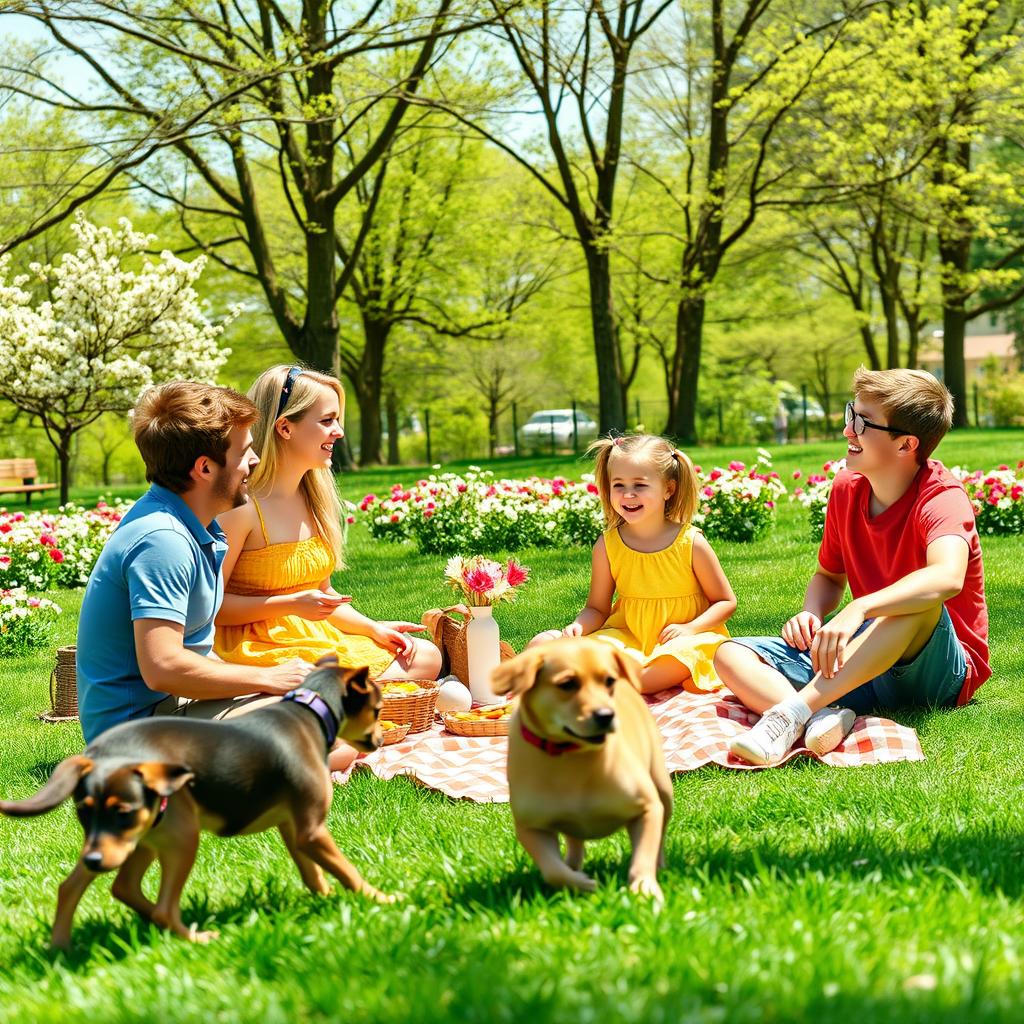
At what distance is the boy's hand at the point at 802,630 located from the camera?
5113 millimetres

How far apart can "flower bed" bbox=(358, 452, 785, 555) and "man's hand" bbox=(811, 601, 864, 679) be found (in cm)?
612

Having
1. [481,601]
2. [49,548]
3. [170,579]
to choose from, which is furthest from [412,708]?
[49,548]

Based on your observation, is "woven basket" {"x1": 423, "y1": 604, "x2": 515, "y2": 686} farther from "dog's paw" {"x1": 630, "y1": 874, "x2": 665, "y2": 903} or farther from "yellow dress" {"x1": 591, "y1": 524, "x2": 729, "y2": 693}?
"dog's paw" {"x1": 630, "y1": 874, "x2": 665, "y2": 903}

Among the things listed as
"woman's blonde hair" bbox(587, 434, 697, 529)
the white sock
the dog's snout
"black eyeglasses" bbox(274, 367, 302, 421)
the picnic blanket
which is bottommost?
the picnic blanket

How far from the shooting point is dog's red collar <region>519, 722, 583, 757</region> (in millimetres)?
2916

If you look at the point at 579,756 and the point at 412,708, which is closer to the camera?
the point at 579,756

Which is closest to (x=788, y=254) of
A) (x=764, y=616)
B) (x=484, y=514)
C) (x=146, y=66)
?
(x=146, y=66)

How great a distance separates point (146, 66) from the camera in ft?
65.0

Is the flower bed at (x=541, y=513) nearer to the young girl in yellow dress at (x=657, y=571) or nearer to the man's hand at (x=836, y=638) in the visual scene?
the young girl in yellow dress at (x=657, y=571)

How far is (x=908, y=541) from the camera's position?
5168 millimetres

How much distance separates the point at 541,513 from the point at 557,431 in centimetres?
3208

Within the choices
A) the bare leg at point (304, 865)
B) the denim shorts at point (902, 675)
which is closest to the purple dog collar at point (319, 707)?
the bare leg at point (304, 865)

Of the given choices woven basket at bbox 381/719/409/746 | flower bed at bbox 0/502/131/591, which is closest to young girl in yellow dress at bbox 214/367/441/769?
woven basket at bbox 381/719/409/746

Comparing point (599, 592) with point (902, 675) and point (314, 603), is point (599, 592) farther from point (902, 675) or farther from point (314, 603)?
point (314, 603)
